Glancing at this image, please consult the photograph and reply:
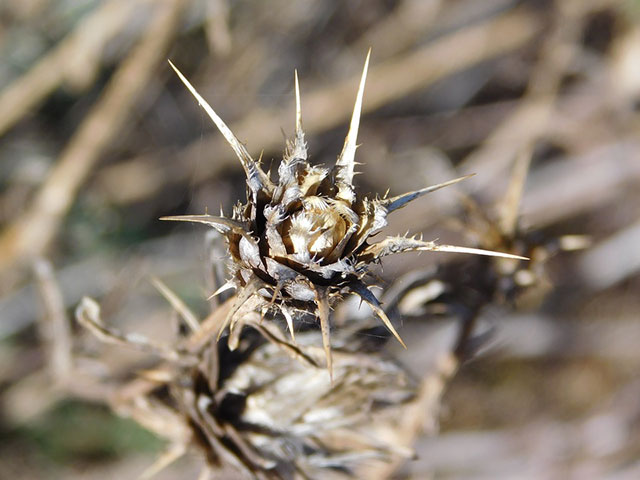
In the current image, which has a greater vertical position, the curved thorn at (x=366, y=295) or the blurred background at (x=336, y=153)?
the curved thorn at (x=366, y=295)

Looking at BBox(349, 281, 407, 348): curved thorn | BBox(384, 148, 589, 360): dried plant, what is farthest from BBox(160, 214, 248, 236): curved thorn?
BBox(384, 148, 589, 360): dried plant

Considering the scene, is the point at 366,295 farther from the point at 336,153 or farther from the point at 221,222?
the point at 336,153

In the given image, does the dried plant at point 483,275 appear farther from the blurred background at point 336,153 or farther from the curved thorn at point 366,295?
the blurred background at point 336,153

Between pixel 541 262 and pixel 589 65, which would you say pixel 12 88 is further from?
pixel 589 65

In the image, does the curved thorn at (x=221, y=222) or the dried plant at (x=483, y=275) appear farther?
the dried plant at (x=483, y=275)

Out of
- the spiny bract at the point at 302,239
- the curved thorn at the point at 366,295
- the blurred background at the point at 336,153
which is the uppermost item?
the spiny bract at the point at 302,239

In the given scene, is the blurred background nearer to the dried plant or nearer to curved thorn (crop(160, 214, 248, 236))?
the dried plant

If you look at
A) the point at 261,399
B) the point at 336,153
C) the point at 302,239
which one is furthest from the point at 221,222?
the point at 336,153

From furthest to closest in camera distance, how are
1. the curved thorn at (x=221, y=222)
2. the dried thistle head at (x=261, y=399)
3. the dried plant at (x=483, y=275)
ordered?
the dried plant at (x=483, y=275)
the dried thistle head at (x=261, y=399)
the curved thorn at (x=221, y=222)

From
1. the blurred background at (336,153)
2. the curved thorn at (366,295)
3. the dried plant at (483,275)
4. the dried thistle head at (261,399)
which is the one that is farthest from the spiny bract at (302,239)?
the blurred background at (336,153)
